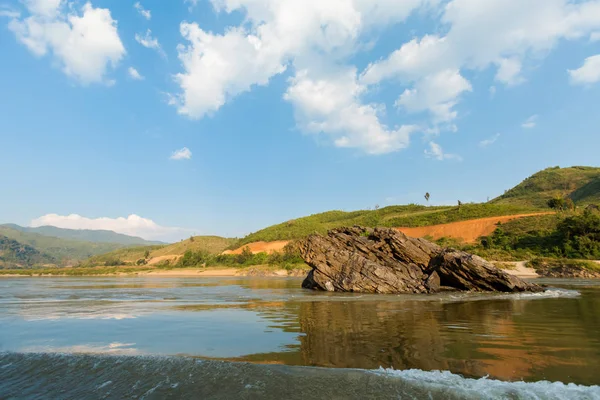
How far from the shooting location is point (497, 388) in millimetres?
5941

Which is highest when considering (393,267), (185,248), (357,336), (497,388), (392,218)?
(392,218)

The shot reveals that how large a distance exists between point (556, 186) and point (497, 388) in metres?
162

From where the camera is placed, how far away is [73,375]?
282 inches

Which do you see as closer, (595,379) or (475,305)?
(595,379)

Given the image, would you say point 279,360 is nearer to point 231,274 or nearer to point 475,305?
point 475,305

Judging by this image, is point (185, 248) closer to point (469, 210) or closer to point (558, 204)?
point (469, 210)

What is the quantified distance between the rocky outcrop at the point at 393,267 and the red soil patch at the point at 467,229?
160 feet

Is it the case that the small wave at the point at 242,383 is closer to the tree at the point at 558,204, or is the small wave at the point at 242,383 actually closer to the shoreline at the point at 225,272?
the shoreline at the point at 225,272

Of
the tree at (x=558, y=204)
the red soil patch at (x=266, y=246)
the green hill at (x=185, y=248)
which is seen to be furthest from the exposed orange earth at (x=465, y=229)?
the green hill at (x=185, y=248)

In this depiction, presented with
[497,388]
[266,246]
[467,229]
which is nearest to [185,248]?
[266,246]

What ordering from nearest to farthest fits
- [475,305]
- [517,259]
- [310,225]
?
1. [475,305]
2. [517,259]
3. [310,225]

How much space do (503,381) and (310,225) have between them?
117 m

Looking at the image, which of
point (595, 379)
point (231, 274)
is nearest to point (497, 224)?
point (231, 274)

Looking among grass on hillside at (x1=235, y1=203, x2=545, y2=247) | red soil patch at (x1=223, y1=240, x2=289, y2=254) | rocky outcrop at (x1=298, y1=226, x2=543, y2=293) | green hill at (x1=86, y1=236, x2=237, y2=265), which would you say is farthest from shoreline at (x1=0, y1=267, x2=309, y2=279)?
green hill at (x1=86, y1=236, x2=237, y2=265)
